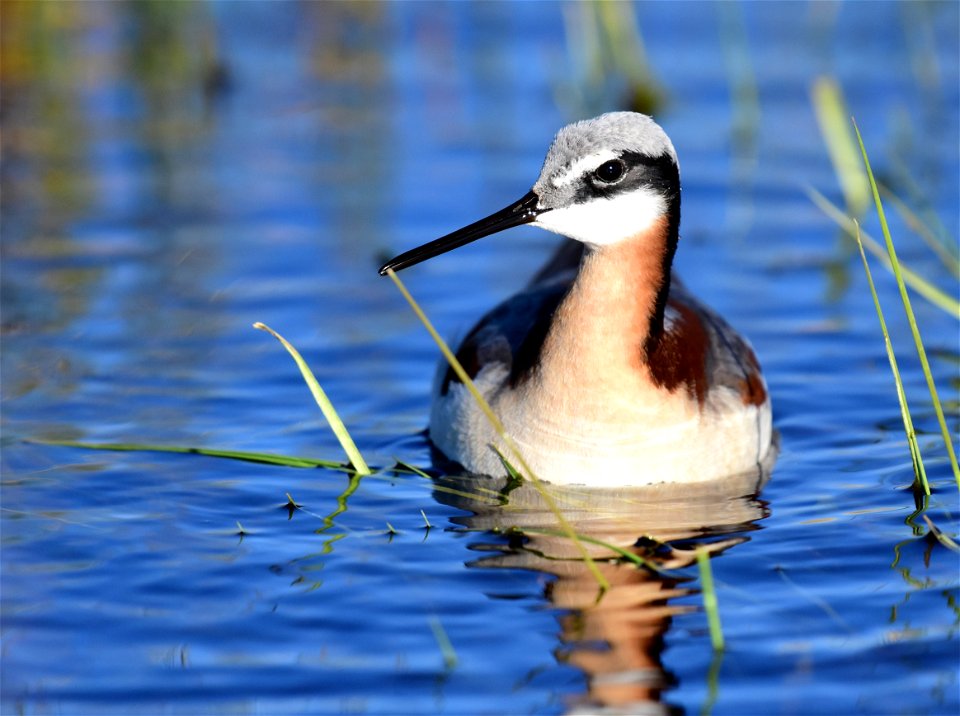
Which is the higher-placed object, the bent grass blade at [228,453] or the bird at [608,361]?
the bird at [608,361]

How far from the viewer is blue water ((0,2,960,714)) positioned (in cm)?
560

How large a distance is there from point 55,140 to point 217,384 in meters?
4.96

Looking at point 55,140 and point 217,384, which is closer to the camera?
point 217,384

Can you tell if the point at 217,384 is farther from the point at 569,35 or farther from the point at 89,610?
the point at 569,35

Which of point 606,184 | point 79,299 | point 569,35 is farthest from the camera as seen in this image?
point 569,35

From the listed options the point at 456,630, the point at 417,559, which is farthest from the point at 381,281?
the point at 456,630

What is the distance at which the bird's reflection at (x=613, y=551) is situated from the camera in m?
5.52

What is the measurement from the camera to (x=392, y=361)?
9.14 m

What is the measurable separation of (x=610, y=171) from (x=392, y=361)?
8.39 ft

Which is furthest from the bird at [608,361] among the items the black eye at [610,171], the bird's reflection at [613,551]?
the bird's reflection at [613,551]

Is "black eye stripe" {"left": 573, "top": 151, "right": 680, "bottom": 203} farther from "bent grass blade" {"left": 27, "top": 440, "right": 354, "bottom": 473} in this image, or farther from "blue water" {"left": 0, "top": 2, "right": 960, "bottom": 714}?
"bent grass blade" {"left": 27, "top": 440, "right": 354, "bottom": 473}

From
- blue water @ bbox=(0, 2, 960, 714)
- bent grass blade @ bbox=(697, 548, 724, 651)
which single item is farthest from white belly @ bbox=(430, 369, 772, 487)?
bent grass blade @ bbox=(697, 548, 724, 651)

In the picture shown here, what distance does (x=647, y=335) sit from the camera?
23.6 feet

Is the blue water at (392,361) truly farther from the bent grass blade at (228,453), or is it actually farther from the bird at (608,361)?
the bird at (608,361)
